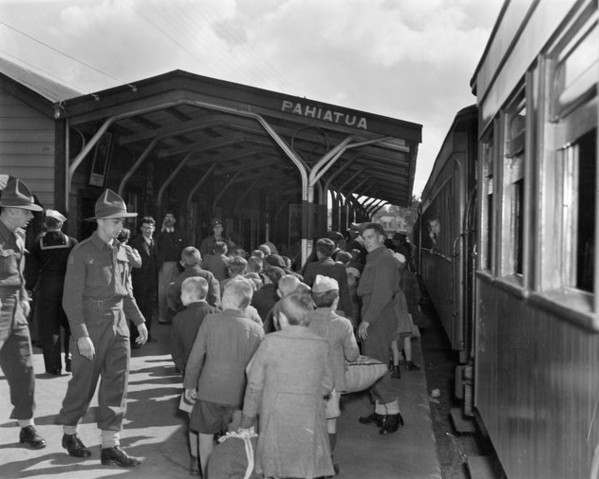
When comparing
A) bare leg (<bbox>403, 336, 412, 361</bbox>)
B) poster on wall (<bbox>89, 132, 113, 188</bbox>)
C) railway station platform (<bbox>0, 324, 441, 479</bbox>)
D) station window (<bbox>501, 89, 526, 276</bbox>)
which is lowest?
railway station platform (<bbox>0, 324, 441, 479</bbox>)

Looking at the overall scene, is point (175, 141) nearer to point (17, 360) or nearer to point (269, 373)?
point (17, 360)

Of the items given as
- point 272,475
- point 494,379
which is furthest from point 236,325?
point 494,379

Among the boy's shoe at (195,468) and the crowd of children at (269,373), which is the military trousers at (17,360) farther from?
the boy's shoe at (195,468)

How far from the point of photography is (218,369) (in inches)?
165

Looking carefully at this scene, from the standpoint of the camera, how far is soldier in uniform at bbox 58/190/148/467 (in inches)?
185

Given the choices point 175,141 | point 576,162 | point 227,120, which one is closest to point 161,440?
point 576,162

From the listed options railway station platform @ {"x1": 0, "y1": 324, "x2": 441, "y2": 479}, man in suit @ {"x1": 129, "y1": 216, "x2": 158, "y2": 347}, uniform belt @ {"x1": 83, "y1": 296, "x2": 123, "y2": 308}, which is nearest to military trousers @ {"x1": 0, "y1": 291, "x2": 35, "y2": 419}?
railway station platform @ {"x1": 0, "y1": 324, "x2": 441, "y2": 479}

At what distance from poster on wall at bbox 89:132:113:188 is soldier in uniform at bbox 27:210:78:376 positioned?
206 inches

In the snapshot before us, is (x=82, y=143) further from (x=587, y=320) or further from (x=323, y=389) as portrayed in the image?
(x=587, y=320)

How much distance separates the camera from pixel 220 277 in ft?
30.0

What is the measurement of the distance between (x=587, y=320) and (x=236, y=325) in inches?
97.5

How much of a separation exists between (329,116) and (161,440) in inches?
236

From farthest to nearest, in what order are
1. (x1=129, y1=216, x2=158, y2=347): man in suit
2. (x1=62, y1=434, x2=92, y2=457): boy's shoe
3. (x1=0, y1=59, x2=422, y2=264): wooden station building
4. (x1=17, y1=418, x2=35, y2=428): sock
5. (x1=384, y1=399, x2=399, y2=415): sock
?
(x1=0, y1=59, x2=422, y2=264): wooden station building, (x1=129, y1=216, x2=158, y2=347): man in suit, (x1=384, y1=399, x2=399, y2=415): sock, (x1=17, y1=418, x2=35, y2=428): sock, (x1=62, y1=434, x2=92, y2=457): boy's shoe

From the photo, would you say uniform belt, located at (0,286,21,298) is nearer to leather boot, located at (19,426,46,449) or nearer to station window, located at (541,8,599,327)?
leather boot, located at (19,426,46,449)
